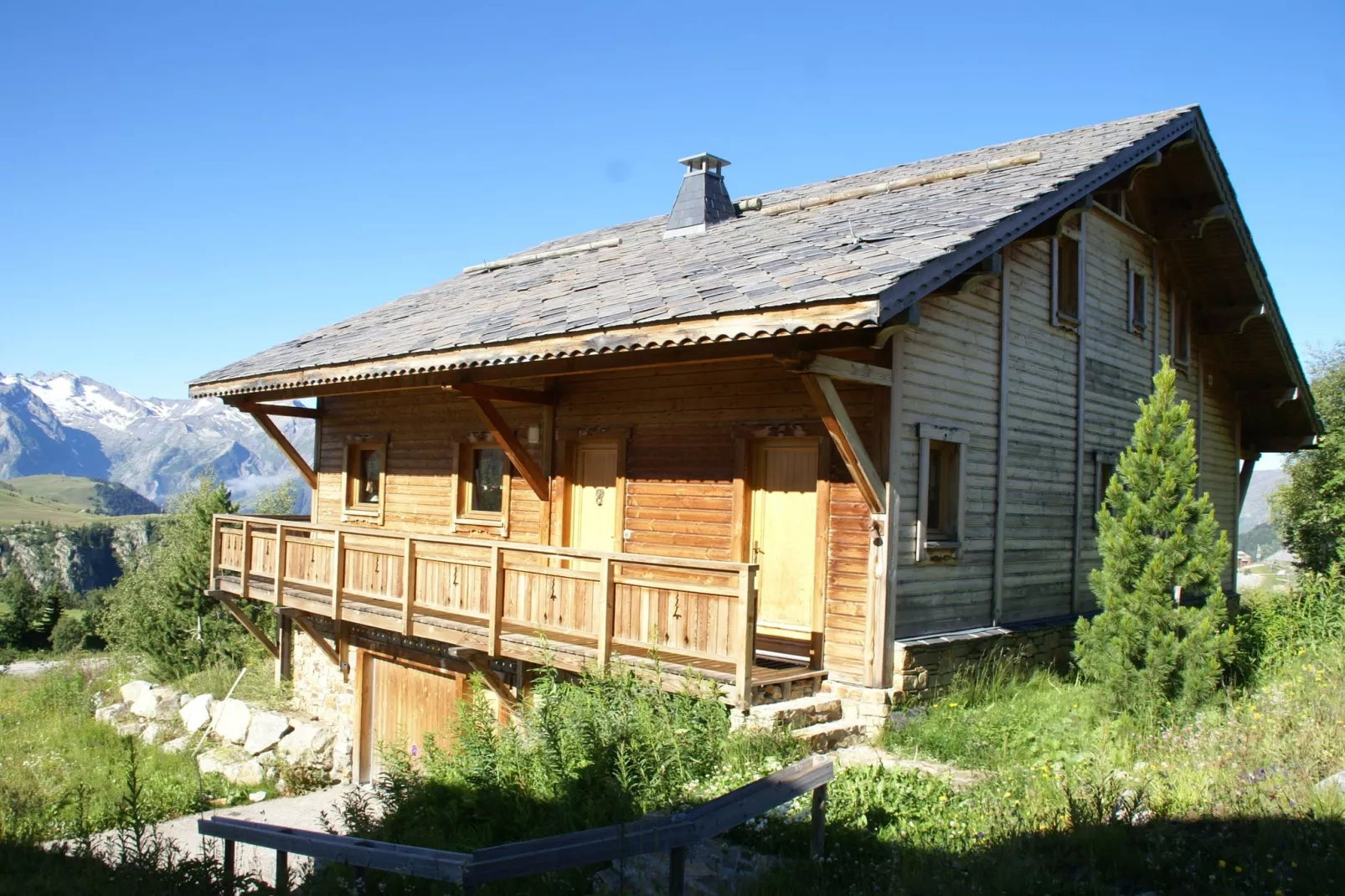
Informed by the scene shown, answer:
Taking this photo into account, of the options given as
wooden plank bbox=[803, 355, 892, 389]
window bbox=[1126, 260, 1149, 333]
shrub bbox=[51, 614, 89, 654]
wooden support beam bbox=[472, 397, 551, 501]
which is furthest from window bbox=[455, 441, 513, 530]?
shrub bbox=[51, 614, 89, 654]

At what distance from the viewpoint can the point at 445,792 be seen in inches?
287

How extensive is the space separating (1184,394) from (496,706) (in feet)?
34.8

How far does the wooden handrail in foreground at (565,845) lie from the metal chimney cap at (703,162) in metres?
10.6

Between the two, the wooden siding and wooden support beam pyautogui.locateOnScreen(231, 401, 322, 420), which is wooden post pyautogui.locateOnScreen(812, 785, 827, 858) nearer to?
the wooden siding

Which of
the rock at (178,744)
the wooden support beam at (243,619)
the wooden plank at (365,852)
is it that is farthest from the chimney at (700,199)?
the rock at (178,744)

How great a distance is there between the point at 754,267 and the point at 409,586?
17.1 ft

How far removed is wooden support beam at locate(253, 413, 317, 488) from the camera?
50.5 feet

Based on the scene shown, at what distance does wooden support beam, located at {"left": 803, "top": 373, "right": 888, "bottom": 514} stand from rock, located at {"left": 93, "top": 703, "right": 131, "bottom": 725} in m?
15.8

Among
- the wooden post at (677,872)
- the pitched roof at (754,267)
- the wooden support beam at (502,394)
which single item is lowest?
the wooden post at (677,872)

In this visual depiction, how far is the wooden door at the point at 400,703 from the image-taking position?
513 inches

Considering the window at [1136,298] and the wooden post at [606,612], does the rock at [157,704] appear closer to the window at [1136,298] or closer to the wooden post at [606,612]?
the wooden post at [606,612]

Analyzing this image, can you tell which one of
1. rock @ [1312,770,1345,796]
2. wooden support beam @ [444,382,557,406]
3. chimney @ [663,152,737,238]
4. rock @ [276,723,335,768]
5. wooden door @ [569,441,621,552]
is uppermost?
chimney @ [663,152,737,238]

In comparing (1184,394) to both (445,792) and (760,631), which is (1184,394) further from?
(445,792)

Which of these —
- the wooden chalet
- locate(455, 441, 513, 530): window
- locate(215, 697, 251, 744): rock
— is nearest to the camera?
the wooden chalet
